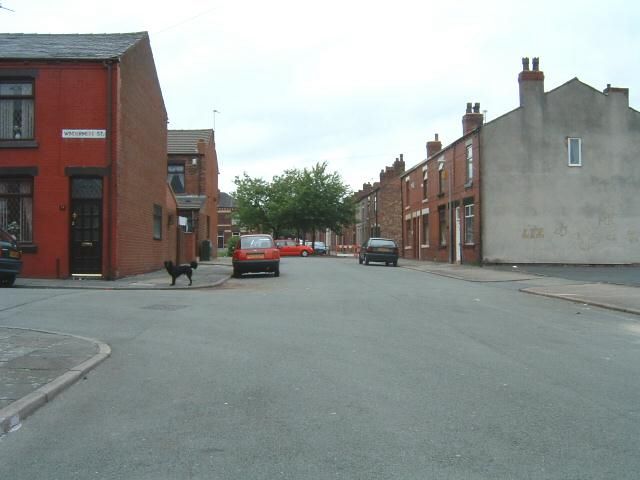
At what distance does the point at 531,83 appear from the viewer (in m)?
30.1

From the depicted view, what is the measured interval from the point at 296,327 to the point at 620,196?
2557cm

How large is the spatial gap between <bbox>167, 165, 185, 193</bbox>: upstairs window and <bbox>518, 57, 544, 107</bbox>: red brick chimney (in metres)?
20.2

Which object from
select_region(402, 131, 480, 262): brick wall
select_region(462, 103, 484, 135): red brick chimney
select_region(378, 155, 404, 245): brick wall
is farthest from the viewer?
select_region(378, 155, 404, 245): brick wall

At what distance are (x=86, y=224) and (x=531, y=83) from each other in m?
21.7

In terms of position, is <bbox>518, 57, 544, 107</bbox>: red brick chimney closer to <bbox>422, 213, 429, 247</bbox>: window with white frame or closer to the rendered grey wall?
the rendered grey wall

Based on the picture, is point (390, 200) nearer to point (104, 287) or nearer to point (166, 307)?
point (104, 287)

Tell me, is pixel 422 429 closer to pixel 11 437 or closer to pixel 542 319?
pixel 11 437

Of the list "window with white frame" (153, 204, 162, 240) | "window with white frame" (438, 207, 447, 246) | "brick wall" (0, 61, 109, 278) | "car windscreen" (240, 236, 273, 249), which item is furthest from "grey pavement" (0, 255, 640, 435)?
"window with white frame" (438, 207, 447, 246)

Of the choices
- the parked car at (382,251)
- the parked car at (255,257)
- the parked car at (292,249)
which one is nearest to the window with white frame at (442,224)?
the parked car at (382,251)

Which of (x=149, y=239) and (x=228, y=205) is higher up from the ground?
(x=228, y=205)

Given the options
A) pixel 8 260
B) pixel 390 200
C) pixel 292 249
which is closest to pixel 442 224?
pixel 292 249

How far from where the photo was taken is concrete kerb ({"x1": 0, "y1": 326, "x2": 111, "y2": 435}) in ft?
16.8

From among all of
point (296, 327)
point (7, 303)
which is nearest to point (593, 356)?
point (296, 327)

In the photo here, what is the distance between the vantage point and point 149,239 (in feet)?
75.1
